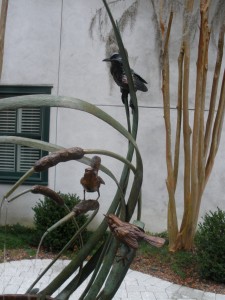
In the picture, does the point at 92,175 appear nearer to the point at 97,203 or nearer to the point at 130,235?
A: the point at 97,203

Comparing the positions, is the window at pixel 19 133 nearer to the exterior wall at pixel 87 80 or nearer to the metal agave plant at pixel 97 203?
the exterior wall at pixel 87 80

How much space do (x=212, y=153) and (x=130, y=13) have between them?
7.82 feet

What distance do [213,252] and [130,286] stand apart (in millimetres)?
1063

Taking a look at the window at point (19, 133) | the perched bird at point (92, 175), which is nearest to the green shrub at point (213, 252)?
the window at point (19, 133)

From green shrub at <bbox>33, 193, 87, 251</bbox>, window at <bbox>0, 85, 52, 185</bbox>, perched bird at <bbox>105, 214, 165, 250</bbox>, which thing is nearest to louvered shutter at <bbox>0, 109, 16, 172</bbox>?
window at <bbox>0, 85, 52, 185</bbox>

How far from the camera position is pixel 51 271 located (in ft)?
19.4

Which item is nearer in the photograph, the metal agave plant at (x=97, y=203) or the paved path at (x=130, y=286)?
the metal agave plant at (x=97, y=203)

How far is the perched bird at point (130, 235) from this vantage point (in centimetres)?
205

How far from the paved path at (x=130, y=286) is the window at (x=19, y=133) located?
2367mm

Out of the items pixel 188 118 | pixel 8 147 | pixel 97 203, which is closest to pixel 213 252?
pixel 188 118

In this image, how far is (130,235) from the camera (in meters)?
2.05

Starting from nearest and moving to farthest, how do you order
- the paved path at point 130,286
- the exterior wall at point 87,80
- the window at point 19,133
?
the paved path at point 130,286 < the exterior wall at point 87,80 < the window at point 19,133

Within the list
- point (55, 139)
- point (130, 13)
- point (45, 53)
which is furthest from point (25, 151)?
point (130, 13)

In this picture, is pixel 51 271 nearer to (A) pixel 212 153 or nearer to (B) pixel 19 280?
(B) pixel 19 280
